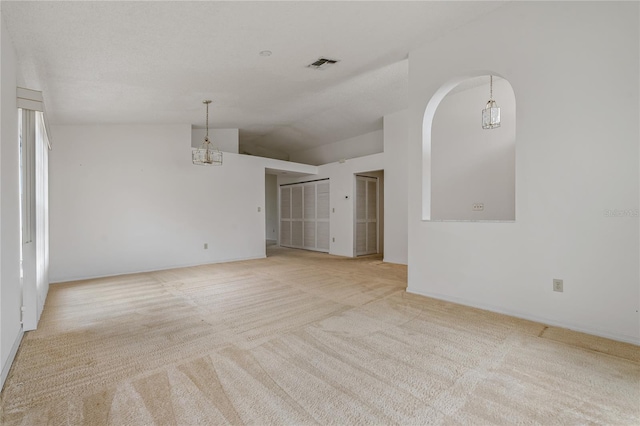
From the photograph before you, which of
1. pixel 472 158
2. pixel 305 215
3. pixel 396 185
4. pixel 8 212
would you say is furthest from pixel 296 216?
pixel 8 212

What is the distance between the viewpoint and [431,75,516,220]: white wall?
482 cm

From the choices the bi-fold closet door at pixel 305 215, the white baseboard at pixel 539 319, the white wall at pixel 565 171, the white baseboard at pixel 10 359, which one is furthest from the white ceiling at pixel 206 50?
→ the bi-fold closet door at pixel 305 215

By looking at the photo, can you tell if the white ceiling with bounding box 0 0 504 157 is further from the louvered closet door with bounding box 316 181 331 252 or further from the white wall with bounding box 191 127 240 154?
the louvered closet door with bounding box 316 181 331 252

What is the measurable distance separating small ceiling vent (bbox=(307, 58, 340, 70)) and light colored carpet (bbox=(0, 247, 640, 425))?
2986mm

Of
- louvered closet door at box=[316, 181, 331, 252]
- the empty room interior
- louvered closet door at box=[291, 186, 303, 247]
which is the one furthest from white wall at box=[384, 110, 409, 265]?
louvered closet door at box=[291, 186, 303, 247]

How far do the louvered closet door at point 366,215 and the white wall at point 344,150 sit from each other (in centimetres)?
80

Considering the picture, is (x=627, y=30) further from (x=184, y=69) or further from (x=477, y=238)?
(x=184, y=69)

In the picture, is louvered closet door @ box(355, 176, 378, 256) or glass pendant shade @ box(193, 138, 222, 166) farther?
louvered closet door @ box(355, 176, 378, 256)

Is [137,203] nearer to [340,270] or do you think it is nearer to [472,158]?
[340,270]

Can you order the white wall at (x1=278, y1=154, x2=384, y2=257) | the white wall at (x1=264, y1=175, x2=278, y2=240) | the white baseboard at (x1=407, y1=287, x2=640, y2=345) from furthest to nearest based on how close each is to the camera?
the white wall at (x1=264, y1=175, x2=278, y2=240) < the white wall at (x1=278, y1=154, x2=384, y2=257) < the white baseboard at (x1=407, y1=287, x2=640, y2=345)

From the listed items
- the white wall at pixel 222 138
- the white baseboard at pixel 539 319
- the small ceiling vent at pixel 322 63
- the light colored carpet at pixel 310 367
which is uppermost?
the small ceiling vent at pixel 322 63

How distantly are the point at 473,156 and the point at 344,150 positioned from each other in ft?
12.7

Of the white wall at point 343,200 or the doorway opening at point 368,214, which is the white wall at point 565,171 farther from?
the doorway opening at point 368,214

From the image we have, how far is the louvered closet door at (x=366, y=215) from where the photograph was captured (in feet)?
24.9
